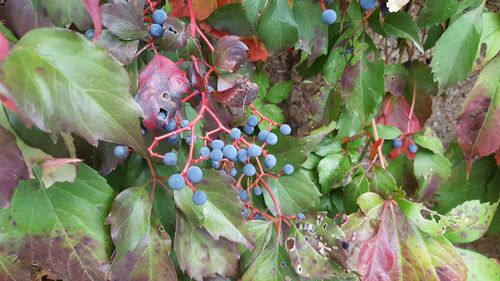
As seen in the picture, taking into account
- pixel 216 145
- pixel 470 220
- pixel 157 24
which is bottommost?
pixel 470 220

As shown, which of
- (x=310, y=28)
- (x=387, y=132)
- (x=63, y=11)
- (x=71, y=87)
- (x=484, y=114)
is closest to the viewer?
(x=71, y=87)

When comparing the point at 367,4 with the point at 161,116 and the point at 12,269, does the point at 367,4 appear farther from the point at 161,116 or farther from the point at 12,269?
the point at 12,269

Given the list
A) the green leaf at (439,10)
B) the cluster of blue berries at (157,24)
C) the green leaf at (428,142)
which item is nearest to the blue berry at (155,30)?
the cluster of blue berries at (157,24)

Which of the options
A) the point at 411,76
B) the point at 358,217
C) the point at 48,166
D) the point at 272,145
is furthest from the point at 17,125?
the point at 411,76

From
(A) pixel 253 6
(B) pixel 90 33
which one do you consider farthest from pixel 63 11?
(A) pixel 253 6

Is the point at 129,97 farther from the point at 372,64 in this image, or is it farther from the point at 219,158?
the point at 372,64

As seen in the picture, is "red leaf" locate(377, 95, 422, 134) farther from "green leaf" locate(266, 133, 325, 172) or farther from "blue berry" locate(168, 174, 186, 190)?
"blue berry" locate(168, 174, 186, 190)
